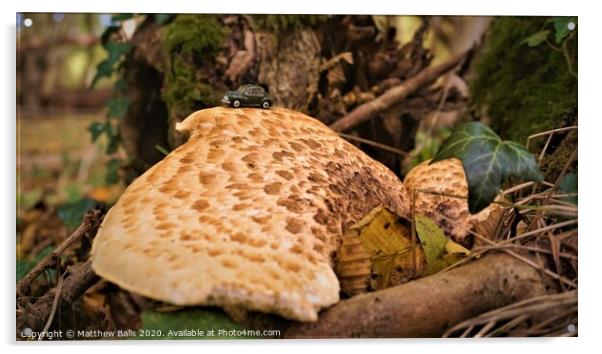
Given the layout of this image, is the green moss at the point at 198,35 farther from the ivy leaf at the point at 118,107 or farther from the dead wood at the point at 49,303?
the dead wood at the point at 49,303

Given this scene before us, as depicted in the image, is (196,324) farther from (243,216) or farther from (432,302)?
(432,302)

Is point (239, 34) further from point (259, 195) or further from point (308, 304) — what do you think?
point (308, 304)

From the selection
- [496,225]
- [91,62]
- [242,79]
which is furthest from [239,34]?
[496,225]

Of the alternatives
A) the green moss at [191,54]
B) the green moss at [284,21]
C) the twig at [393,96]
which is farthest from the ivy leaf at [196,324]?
the green moss at [284,21]

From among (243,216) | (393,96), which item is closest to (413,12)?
(393,96)

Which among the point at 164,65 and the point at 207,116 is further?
the point at 164,65
